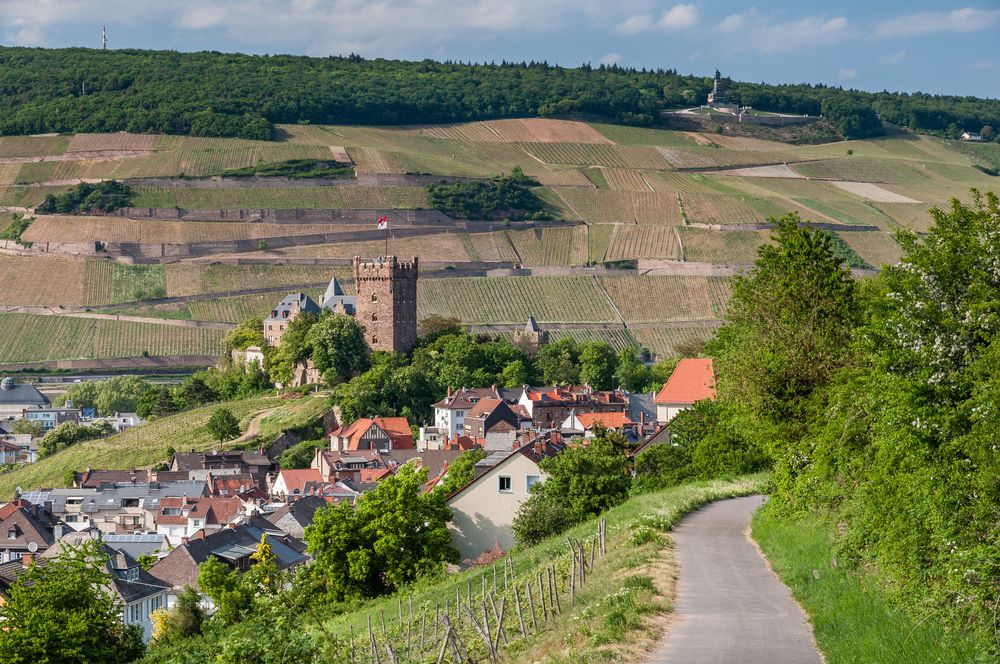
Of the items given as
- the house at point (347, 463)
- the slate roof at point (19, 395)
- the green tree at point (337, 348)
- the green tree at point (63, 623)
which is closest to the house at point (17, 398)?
the slate roof at point (19, 395)

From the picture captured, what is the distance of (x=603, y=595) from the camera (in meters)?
18.8

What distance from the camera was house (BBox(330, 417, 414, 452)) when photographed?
7819cm

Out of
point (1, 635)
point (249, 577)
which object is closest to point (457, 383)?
point (249, 577)

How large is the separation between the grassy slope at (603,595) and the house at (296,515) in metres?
27.6

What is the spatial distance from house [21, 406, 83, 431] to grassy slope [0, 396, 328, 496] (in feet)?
71.3

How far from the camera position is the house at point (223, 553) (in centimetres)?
5272

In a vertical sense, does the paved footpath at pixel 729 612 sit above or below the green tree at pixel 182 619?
above

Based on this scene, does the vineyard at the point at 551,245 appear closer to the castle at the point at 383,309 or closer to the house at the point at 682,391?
the castle at the point at 383,309

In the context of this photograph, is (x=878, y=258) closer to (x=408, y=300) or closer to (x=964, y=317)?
(x=408, y=300)

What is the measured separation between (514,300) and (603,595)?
108706 mm

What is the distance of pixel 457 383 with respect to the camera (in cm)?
8869

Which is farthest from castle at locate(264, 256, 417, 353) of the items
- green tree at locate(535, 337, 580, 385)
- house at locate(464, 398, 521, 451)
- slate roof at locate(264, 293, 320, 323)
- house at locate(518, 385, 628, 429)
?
house at locate(464, 398, 521, 451)

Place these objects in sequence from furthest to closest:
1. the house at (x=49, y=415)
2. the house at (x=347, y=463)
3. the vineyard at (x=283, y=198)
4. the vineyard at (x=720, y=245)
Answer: the vineyard at (x=283, y=198) → the vineyard at (x=720, y=245) → the house at (x=49, y=415) → the house at (x=347, y=463)

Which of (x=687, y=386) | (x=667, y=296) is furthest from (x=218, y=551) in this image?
(x=667, y=296)
